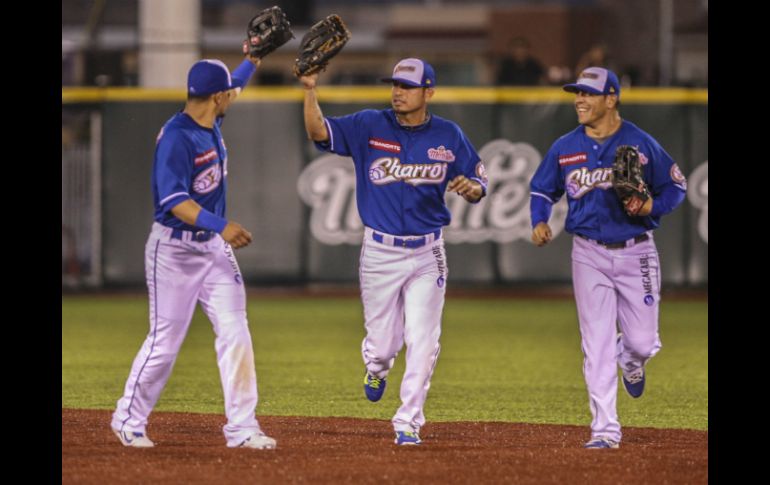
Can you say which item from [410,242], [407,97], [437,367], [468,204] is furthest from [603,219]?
[468,204]

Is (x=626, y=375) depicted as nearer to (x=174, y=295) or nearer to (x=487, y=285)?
(x=174, y=295)

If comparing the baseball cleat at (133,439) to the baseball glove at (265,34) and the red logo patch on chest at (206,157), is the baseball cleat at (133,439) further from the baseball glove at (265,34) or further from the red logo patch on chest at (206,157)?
the baseball glove at (265,34)

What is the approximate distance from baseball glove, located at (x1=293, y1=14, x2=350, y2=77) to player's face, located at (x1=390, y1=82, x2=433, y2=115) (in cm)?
43

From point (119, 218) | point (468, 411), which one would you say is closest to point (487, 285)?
point (119, 218)

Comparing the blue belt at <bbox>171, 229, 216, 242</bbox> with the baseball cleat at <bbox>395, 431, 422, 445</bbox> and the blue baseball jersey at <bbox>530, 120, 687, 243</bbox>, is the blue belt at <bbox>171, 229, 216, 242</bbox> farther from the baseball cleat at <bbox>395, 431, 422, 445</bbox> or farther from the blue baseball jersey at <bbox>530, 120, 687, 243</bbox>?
the blue baseball jersey at <bbox>530, 120, 687, 243</bbox>

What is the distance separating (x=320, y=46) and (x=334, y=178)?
9.43 metres

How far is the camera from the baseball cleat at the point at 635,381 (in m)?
9.34

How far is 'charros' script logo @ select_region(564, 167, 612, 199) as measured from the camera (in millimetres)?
8305

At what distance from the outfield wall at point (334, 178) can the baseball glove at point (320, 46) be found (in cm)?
920

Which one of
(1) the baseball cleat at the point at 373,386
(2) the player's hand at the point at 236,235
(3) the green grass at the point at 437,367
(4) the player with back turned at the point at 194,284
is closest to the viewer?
(2) the player's hand at the point at 236,235

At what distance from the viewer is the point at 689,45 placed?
1162 inches

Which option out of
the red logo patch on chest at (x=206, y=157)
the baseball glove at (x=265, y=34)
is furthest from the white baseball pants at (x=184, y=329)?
the baseball glove at (x=265, y=34)

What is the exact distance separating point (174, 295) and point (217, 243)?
37cm

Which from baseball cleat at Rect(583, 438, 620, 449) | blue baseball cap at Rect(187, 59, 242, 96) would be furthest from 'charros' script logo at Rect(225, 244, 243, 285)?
baseball cleat at Rect(583, 438, 620, 449)
